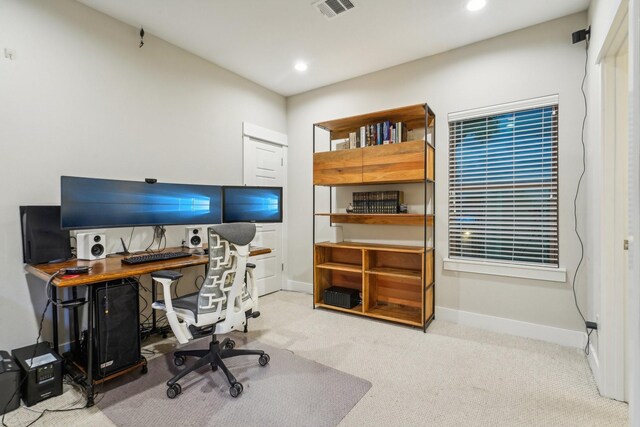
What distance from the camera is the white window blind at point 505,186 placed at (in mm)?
2760

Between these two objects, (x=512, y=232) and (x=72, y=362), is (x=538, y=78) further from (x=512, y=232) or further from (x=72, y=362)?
(x=72, y=362)

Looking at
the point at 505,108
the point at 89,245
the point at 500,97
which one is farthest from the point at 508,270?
the point at 89,245

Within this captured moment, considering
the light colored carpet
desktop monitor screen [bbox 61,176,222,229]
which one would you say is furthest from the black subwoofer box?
desktop monitor screen [bbox 61,176,222,229]

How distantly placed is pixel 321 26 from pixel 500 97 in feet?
5.94

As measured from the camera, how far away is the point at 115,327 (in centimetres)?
205

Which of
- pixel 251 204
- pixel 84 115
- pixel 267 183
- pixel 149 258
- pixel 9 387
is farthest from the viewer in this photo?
pixel 267 183

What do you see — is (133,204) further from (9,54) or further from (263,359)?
(263,359)

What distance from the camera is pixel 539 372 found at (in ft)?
7.35

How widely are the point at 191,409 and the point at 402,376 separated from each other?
4.59ft

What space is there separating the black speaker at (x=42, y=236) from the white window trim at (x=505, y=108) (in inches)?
140

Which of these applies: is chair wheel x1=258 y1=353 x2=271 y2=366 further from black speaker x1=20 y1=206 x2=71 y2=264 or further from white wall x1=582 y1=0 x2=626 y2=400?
white wall x1=582 y1=0 x2=626 y2=400

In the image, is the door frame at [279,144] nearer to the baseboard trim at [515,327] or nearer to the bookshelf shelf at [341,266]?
the bookshelf shelf at [341,266]

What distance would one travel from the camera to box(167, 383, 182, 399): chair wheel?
1946 mm

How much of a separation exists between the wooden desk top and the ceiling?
2.04 m
